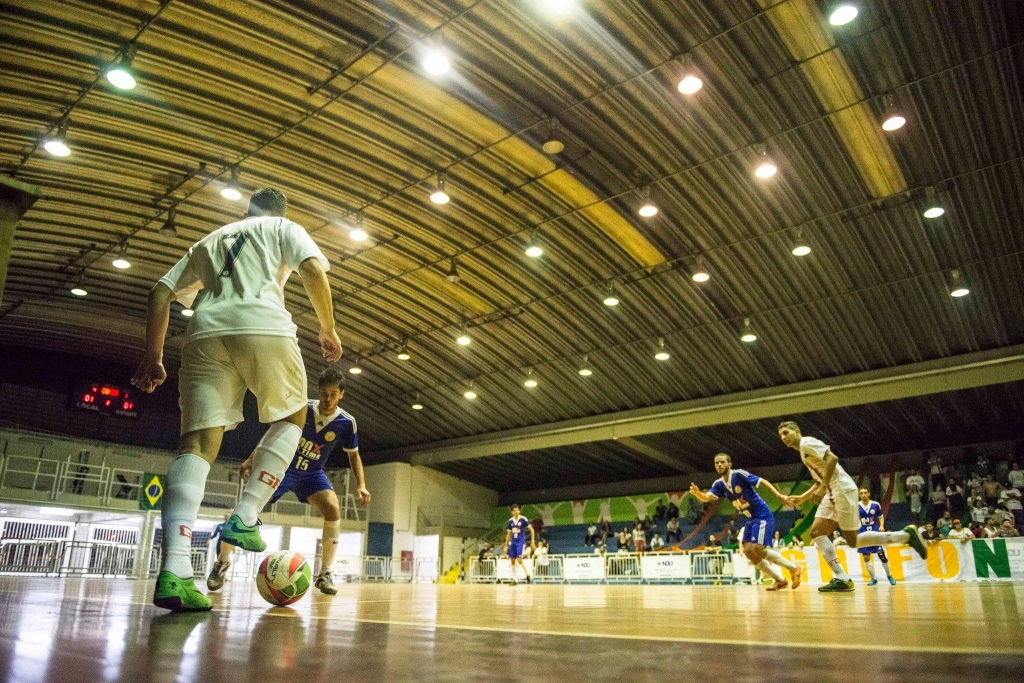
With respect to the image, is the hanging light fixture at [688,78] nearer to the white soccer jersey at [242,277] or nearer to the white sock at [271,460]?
the white soccer jersey at [242,277]

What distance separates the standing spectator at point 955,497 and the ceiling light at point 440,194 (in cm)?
1853

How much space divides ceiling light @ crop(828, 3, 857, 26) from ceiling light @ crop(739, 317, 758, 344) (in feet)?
29.8

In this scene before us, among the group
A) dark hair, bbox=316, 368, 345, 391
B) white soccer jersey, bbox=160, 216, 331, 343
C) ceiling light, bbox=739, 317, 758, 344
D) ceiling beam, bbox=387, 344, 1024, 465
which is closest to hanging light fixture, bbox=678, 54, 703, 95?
dark hair, bbox=316, 368, 345, 391

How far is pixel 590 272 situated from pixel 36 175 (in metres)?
12.1

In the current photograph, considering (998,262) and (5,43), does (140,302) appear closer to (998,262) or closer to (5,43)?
(5,43)

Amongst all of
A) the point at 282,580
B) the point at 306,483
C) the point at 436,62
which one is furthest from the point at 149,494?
the point at 282,580

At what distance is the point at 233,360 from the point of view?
2.82m

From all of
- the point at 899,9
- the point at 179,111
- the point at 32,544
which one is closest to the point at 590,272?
the point at 899,9

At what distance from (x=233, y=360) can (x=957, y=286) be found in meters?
16.9

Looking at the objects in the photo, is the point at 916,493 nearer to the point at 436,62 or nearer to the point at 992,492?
the point at 992,492

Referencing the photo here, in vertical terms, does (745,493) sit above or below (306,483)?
above

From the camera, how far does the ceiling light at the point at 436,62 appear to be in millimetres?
10508

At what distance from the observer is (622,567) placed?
71.9 ft

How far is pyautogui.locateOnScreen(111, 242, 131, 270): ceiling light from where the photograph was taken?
16.8 m
